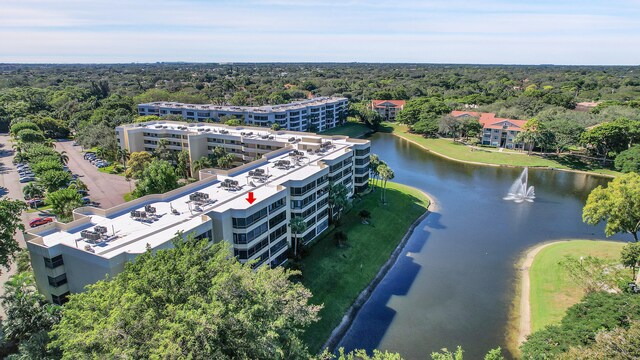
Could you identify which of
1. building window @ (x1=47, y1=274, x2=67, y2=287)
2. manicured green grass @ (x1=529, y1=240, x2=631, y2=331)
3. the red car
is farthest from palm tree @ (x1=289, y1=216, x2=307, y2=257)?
the red car

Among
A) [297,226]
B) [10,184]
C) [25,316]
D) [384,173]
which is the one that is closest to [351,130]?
[384,173]

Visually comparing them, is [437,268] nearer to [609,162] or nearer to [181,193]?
[181,193]

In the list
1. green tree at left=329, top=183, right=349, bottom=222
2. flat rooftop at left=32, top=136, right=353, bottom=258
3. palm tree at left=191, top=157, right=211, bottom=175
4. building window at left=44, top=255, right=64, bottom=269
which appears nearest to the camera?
building window at left=44, top=255, right=64, bottom=269

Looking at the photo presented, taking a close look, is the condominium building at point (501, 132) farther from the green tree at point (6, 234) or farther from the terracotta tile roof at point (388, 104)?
the green tree at point (6, 234)

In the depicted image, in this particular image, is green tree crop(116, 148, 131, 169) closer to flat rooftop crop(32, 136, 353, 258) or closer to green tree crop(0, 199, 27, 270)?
flat rooftop crop(32, 136, 353, 258)

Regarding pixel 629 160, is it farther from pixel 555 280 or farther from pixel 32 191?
pixel 32 191

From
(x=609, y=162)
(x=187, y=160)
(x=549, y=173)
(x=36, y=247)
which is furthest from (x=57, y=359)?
(x=609, y=162)
